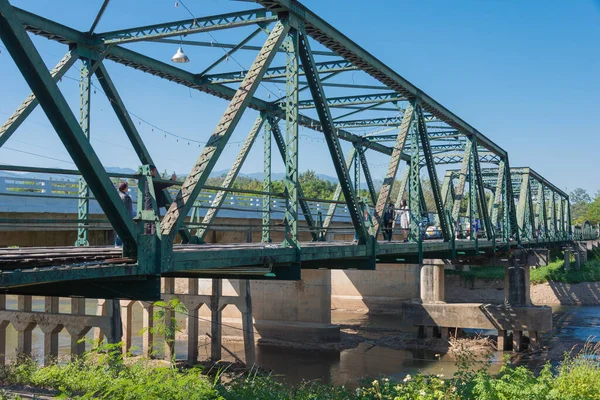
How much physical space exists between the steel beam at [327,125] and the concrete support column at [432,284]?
17.3 m

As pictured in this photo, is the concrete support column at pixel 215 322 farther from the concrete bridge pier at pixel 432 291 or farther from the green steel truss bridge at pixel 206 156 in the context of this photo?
the concrete bridge pier at pixel 432 291

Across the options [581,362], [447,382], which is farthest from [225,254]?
[581,362]

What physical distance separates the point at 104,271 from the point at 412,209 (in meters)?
11.8

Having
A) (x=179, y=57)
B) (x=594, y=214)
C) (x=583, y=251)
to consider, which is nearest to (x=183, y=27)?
(x=179, y=57)

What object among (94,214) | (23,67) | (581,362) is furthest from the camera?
(94,214)

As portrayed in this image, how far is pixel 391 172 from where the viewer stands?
16203 mm

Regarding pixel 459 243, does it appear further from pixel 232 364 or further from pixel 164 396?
pixel 164 396

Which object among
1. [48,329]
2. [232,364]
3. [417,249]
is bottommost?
[232,364]

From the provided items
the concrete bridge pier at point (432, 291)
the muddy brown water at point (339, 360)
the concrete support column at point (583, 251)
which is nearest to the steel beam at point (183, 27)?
the muddy brown water at point (339, 360)

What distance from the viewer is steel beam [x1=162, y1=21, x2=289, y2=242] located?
8453 mm

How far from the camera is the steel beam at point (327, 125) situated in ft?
38.9

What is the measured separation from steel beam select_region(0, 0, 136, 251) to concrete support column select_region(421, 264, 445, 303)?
24193 mm

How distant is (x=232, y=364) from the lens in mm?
23359

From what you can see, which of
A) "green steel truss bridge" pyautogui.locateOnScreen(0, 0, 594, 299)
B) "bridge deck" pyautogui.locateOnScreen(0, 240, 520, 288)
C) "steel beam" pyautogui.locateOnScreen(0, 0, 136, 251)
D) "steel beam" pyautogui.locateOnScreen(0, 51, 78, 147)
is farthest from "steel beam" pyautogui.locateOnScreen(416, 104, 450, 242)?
"steel beam" pyautogui.locateOnScreen(0, 0, 136, 251)
